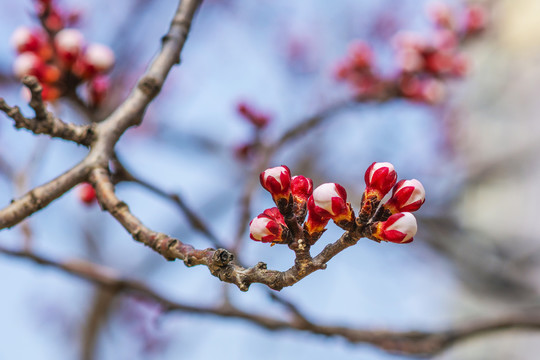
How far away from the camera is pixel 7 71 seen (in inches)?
143

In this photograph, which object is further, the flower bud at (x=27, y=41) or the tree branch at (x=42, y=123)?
the flower bud at (x=27, y=41)

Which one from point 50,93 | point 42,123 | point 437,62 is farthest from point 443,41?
point 42,123

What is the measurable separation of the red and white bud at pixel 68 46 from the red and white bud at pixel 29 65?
0.08 metres

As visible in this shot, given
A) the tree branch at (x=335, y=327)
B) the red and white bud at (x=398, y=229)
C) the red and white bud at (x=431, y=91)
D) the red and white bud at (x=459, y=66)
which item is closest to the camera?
the red and white bud at (x=398, y=229)

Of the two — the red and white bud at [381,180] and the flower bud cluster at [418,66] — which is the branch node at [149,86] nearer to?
the red and white bud at [381,180]

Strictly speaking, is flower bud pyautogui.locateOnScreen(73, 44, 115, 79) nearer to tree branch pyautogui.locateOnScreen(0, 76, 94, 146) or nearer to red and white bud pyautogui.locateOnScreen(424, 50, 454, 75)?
tree branch pyautogui.locateOnScreen(0, 76, 94, 146)

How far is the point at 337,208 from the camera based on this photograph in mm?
724

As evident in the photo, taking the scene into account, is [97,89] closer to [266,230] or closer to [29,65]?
[29,65]

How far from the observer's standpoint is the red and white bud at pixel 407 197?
2.45 ft

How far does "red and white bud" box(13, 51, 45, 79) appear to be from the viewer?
5.47 ft

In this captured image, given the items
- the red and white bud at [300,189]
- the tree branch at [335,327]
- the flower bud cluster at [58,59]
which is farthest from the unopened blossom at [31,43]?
the red and white bud at [300,189]

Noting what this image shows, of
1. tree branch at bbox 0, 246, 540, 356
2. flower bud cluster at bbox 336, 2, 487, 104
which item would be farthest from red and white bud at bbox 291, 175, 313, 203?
flower bud cluster at bbox 336, 2, 487, 104

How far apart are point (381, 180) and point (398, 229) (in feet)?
0.30

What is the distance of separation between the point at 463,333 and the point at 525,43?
436 centimetres
